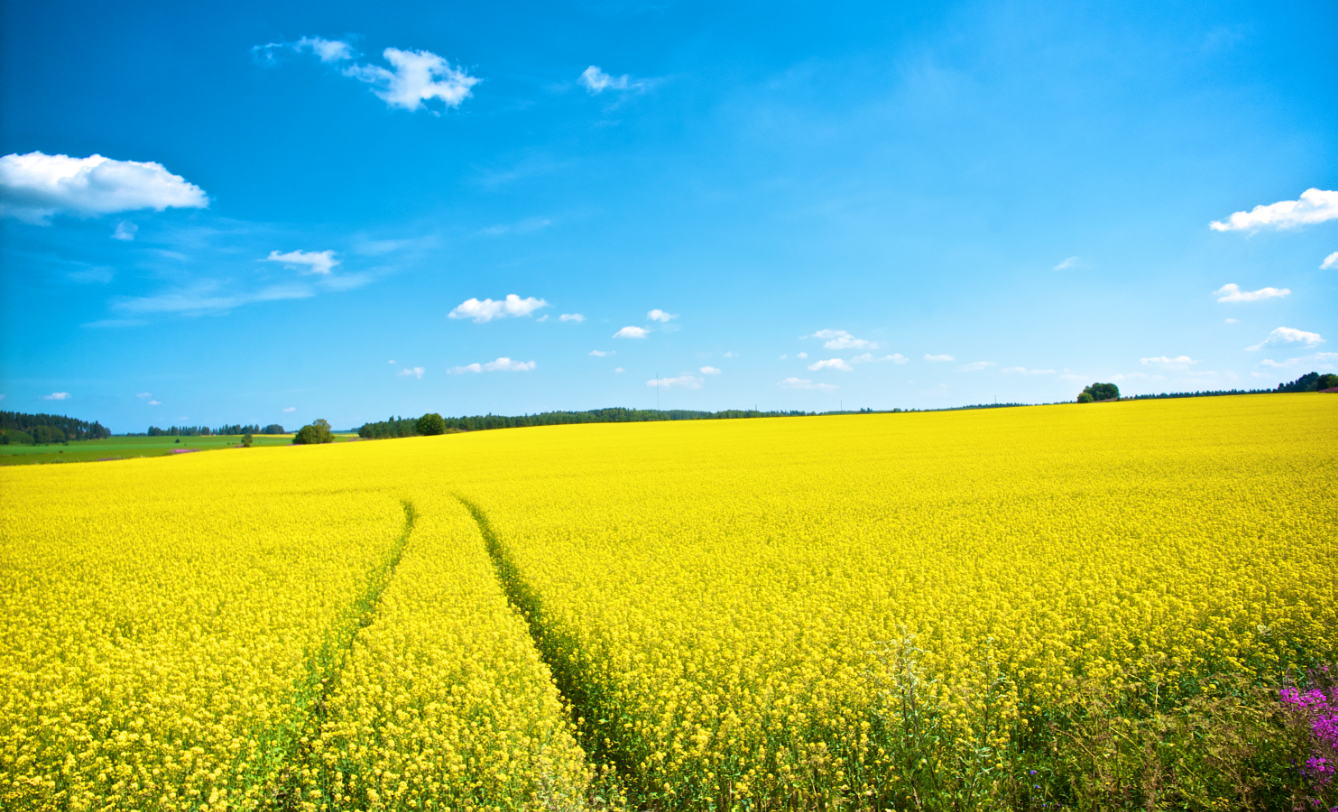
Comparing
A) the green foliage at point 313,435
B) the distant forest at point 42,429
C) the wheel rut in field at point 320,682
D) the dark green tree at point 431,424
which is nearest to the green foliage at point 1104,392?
the dark green tree at point 431,424

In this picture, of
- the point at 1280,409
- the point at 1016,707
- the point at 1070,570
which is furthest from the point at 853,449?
the point at 1280,409

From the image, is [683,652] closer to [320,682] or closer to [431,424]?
[320,682]

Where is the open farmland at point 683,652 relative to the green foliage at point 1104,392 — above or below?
below

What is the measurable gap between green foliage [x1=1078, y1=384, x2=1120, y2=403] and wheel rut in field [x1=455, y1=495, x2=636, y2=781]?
90.0 m

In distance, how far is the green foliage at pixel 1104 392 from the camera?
76.9 meters

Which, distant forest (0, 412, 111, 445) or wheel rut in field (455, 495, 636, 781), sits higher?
distant forest (0, 412, 111, 445)

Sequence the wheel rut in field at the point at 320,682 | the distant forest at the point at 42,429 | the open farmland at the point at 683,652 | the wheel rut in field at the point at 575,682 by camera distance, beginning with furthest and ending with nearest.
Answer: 1. the distant forest at the point at 42,429
2. the wheel rut in field at the point at 575,682
3. the wheel rut in field at the point at 320,682
4. the open farmland at the point at 683,652

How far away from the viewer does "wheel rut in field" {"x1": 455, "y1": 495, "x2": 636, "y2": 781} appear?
6.41 m

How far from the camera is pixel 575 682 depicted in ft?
25.3

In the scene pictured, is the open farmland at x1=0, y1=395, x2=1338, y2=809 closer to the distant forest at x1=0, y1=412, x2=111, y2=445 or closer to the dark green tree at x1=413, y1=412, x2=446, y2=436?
the dark green tree at x1=413, y1=412, x2=446, y2=436

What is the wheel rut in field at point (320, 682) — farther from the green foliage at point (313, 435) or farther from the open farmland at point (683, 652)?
the green foliage at point (313, 435)

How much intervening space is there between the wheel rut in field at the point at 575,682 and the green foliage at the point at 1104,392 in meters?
90.0

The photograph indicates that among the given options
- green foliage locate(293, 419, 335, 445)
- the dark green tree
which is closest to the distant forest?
green foliage locate(293, 419, 335, 445)

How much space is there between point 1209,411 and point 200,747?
59959 mm
